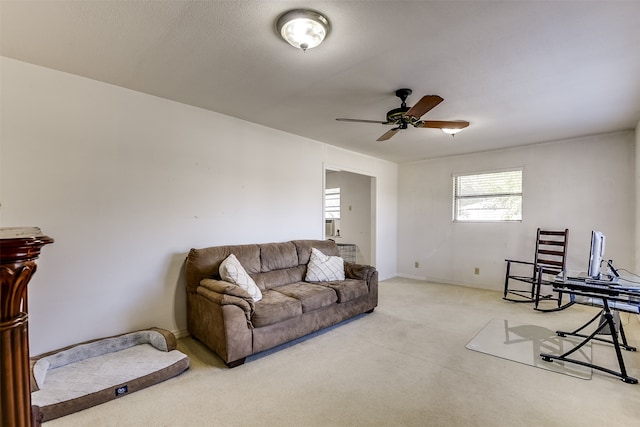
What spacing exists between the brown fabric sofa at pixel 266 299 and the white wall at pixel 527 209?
8.31 ft

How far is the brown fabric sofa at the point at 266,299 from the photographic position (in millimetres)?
2598

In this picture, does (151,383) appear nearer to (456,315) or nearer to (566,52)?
(456,315)

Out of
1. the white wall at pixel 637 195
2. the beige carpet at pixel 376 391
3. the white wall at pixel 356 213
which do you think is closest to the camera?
the beige carpet at pixel 376 391

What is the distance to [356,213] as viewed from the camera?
21.8 ft

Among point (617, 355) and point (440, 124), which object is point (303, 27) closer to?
point (440, 124)

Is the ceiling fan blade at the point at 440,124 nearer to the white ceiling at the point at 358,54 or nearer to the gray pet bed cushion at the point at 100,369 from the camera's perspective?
the white ceiling at the point at 358,54

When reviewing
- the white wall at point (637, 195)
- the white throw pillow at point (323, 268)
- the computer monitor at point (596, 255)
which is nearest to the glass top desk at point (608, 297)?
the computer monitor at point (596, 255)

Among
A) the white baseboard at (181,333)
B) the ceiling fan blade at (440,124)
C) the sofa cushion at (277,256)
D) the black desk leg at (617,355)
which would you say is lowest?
the white baseboard at (181,333)

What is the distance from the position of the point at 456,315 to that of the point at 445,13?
3437mm

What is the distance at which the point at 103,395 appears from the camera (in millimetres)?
2072

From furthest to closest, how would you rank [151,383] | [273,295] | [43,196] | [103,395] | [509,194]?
[509,194], [273,295], [43,196], [151,383], [103,395]

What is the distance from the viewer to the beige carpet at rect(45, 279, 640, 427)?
194cm

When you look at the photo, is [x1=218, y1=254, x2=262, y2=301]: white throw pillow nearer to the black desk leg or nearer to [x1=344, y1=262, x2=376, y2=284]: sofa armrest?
[x1=344, y1=262, x2=376, y2=284]: sofa armrest

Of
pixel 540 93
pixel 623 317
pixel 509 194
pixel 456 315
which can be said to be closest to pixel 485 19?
pixel 540 93
